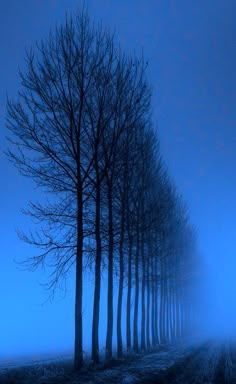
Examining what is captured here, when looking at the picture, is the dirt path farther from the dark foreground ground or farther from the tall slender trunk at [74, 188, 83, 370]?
the tall slender trunk at [74, 188, 83, 370]

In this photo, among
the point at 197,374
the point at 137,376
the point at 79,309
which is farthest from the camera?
the point at 79,309

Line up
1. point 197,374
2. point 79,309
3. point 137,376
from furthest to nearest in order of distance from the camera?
point 79,309, point 197,374, point 137,376

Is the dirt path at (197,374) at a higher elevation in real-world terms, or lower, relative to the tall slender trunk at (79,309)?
lower

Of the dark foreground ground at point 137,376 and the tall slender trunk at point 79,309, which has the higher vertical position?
the tall slender trunk at point 79,309

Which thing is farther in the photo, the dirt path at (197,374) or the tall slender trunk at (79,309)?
the tall slender trunk at (79,309)

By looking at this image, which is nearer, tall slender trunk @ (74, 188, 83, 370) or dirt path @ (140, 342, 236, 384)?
dirt path @ (140, 342, 236, 384)

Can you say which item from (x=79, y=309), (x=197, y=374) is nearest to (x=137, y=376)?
(x=197, y=374)

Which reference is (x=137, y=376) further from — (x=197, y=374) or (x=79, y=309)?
(x=79, y=309)

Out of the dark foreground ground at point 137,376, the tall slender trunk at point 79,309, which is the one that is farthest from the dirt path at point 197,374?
the tall slender trunk at point 79,309

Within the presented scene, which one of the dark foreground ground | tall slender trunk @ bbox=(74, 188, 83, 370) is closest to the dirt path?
the dark foreground ground

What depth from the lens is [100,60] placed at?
2091cm

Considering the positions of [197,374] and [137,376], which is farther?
[197,374]

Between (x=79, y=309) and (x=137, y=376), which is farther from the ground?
(x=79, y=309)

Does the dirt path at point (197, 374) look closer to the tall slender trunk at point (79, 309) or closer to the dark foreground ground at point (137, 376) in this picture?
the dark foreground ground at point (137, 376)
